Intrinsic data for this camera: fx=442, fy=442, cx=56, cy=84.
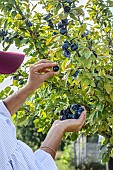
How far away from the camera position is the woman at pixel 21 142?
1.04 meters

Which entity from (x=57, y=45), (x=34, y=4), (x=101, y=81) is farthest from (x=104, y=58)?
(x=34, y=4)

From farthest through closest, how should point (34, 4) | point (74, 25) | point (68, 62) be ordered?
point (34, 4) → point (74, 25) → point (68, 62)

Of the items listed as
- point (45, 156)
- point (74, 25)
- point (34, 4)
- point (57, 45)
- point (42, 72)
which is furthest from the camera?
point (34, 4)

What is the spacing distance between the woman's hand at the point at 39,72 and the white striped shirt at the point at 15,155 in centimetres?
25

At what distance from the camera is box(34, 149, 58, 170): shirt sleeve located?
111 centimetres

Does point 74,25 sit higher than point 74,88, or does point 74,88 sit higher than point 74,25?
point 74,25

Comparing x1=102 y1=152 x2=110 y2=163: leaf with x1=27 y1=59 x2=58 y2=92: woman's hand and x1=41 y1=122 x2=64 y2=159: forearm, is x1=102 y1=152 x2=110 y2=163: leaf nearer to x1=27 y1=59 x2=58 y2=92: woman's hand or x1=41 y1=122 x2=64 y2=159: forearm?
x1=27 y1=59 x2=58 y2=92: woman's hand

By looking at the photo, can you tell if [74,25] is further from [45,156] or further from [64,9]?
[45,156]

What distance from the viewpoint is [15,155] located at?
1052 millimetres

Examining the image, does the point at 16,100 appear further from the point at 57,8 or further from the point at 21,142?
the point at 57,8

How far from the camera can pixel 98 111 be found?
162cm

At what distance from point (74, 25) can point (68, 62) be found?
276mm

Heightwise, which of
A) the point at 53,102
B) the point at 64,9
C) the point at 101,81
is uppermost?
the point at 64,9

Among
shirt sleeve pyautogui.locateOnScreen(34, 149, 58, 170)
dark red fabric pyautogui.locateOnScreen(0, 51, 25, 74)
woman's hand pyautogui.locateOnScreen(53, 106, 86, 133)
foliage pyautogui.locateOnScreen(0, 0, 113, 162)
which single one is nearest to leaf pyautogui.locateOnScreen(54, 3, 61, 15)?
foliage pyautogui.locateOnScreen(0, 0, 113, 162)
